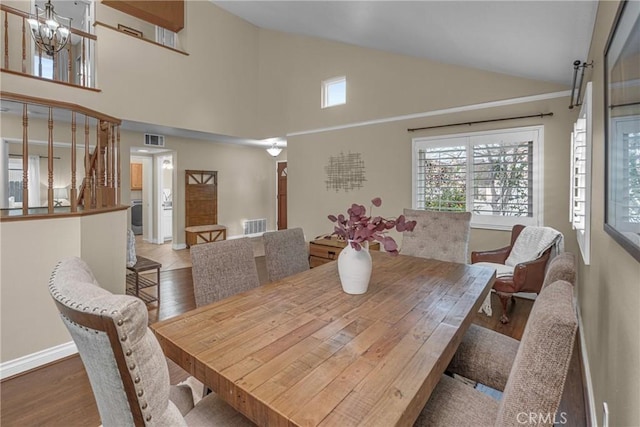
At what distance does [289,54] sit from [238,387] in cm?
635

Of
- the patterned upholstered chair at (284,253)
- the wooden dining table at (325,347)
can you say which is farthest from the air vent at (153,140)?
the wooden dining table at (325,347)

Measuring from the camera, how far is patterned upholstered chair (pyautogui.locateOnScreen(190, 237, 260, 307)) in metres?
1.67

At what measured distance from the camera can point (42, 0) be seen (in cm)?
518

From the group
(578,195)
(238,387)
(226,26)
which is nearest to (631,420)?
(238,387)

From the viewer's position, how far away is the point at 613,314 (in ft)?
4.19

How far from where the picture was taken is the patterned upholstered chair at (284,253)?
216 cm

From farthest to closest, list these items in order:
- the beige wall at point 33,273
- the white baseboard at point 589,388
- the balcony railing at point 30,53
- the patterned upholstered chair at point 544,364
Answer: the balcony railing at point 30,53
the beige wall at point 33,273
the white baseboard at point 589,388
the patterned upholstered chair at point 544,364

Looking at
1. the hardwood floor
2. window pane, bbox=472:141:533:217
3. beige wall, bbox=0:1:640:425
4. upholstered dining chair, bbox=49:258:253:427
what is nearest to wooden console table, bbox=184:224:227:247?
beige wall, bbox=0:1:640:425

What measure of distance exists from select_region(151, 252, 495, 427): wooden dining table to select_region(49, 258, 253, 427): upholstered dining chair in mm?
233

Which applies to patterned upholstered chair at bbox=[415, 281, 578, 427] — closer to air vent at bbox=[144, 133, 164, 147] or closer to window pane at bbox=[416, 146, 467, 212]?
window pane at bbox=[416, 146, 467, 212]

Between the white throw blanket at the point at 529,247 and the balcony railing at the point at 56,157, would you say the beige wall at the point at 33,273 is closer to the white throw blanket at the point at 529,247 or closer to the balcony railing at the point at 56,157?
the balcony railing at the point at 56,157

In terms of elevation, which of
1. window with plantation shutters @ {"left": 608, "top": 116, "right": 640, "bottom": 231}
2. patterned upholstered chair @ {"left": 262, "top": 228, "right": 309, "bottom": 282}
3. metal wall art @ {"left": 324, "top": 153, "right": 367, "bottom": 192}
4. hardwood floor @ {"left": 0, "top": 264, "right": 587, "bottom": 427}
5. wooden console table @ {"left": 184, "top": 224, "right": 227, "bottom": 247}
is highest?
metal wall art @ {"left": 324, "top": 153, "right": 367, "bottom": 192}

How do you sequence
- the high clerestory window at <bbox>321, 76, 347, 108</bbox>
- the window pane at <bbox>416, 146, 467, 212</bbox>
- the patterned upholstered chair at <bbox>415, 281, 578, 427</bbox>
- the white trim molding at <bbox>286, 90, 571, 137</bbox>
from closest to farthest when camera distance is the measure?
the patterned upholstered chair at <bbox>415, 281, 578, 427</bbox> → the white trim molding at <bbox>286, 90, 571, 137</bbox> → the window pane at <bbox>416, 146, 467, 212</bbox> → the high clerestory window at <bbox>321, 76, 347, 108</bbox>

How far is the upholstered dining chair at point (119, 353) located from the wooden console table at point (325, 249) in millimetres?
3666
